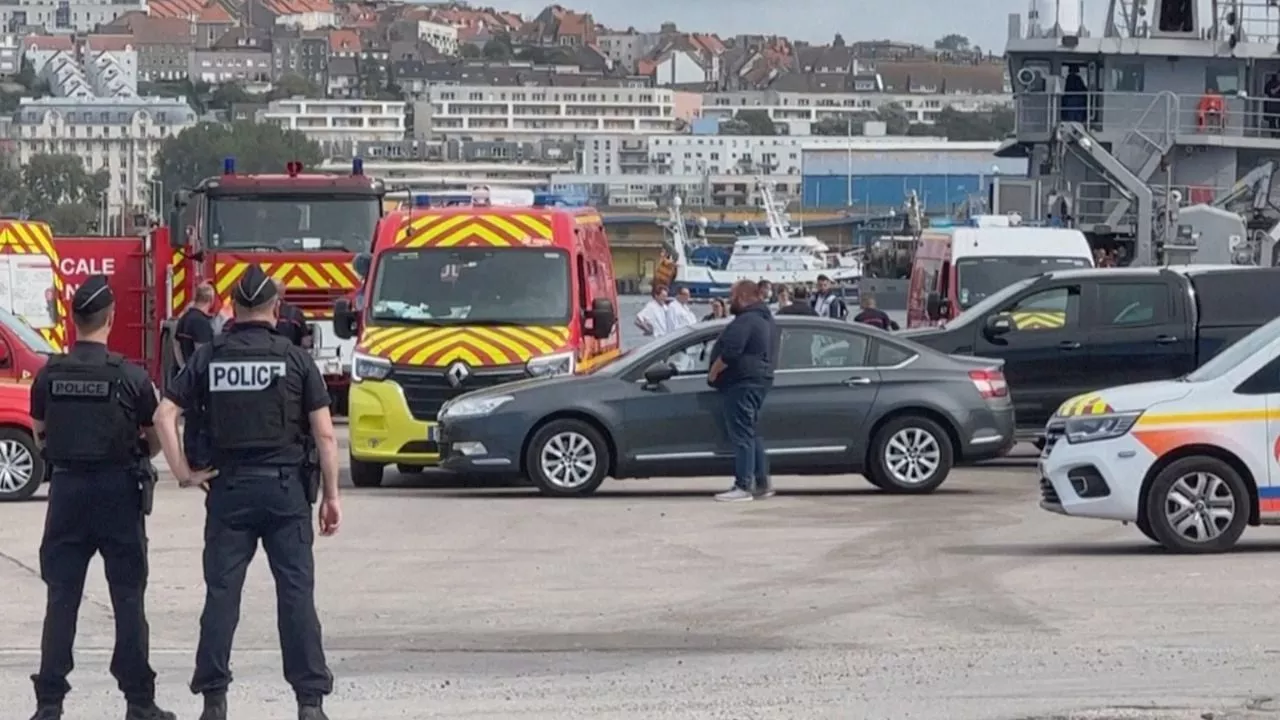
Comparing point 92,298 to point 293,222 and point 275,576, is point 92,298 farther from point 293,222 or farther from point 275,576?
point 293,222

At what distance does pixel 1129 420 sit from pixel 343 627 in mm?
5276

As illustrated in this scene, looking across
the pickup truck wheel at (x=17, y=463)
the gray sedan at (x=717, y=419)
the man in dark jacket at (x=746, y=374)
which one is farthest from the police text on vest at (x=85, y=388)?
the pickup truck wheel at (x=17, y=463)

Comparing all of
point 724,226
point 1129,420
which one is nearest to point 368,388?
point 1129,420

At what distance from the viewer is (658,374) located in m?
19.9

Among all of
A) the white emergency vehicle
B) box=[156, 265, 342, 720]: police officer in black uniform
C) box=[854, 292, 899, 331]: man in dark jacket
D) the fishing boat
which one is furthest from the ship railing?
the fishing boat

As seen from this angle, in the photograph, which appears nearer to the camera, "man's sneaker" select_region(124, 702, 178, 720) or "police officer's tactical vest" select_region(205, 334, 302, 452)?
"police officer's tactical vest" select_region(205, 334, 302, 452)

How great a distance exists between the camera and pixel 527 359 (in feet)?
69.3

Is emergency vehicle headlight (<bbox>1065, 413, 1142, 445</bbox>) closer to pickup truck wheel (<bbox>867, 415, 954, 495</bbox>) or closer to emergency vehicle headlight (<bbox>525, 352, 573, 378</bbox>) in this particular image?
pickup truck wheel (<bbox>867, 415, 954, 495</bbox>)

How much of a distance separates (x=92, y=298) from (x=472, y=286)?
11.8 m

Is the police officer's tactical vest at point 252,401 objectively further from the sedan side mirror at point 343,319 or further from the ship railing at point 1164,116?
the ship railing at point 1164,116

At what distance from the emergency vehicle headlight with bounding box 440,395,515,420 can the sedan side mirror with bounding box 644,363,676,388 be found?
1.08 meters

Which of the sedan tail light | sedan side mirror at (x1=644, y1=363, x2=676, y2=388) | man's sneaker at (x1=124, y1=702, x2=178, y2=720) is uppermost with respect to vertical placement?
sedan side mirror at (x1=644, y1=363, x2=676, y2=388)

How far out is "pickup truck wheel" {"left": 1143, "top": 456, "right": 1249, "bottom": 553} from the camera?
50.4 ft

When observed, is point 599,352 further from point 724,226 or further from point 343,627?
point 724,226
